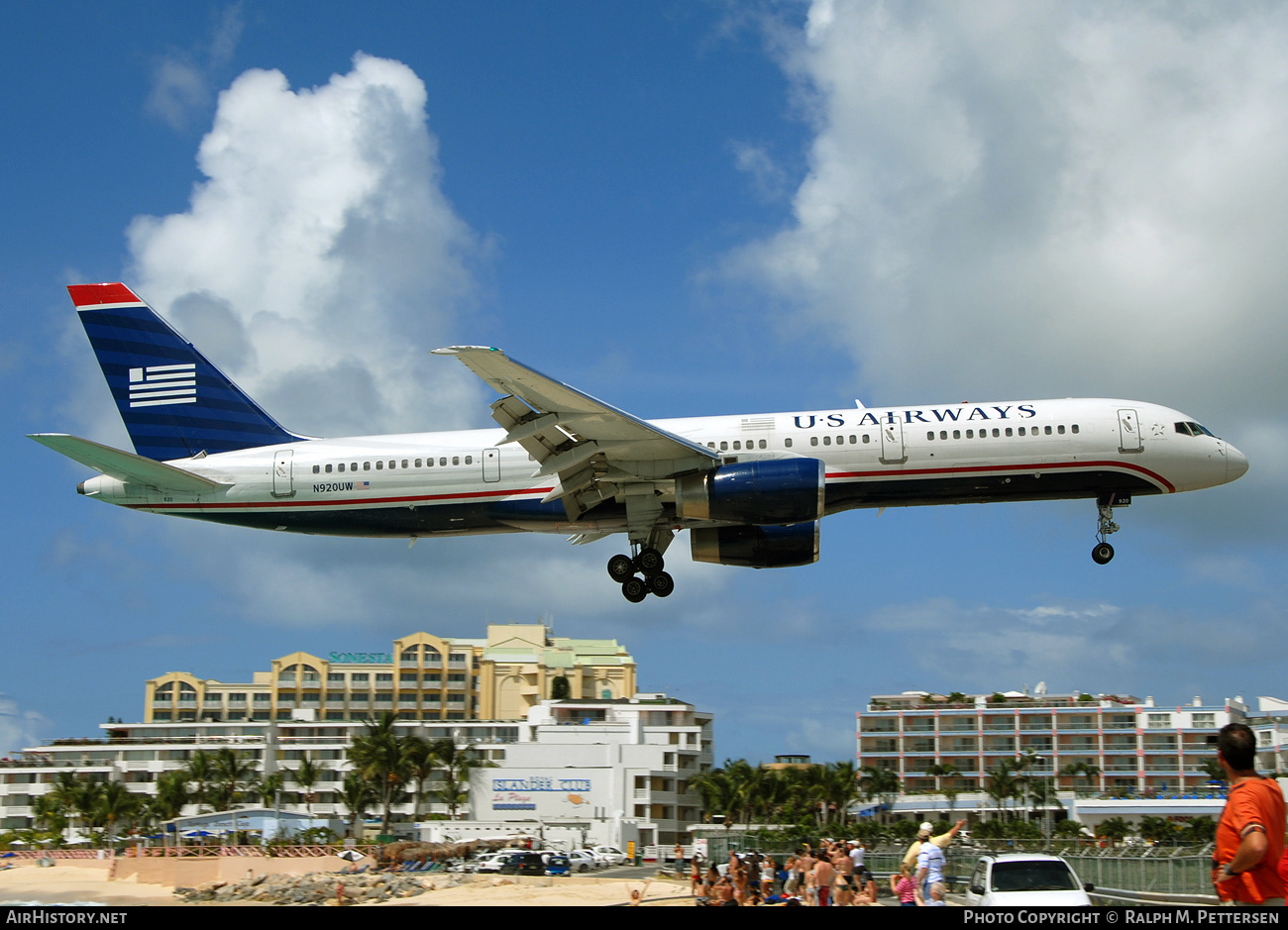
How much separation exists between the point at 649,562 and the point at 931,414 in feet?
25.8

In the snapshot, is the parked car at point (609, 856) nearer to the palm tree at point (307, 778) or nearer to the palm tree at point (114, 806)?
the palm tree at point (307, 778)

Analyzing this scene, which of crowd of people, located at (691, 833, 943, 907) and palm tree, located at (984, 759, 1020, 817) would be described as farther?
palm tree, located at (984, 759, 1020, 817)

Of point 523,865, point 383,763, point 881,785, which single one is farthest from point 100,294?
point 881,785

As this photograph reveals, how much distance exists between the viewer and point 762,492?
2639cm

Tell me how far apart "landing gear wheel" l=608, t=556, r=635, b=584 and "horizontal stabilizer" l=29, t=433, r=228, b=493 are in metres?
10.2

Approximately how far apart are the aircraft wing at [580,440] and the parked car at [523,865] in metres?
23.2

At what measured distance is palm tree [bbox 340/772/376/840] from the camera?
84562mm

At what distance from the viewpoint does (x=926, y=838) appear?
635 inches

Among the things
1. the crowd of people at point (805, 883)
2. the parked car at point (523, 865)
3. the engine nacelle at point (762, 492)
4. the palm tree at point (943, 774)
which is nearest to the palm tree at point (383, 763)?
the parked car at point (523, 865)

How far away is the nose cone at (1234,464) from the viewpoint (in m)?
29.9

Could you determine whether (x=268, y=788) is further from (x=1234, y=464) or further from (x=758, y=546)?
(x=1234, y=464)

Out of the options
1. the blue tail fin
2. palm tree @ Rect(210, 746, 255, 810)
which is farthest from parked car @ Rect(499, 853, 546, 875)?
palm tree @ Rect(210, 746, 255, 810)

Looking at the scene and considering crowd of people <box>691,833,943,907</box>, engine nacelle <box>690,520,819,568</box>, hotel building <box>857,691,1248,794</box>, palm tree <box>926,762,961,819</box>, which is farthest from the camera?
palm tree <box>926,762,961,819</box>

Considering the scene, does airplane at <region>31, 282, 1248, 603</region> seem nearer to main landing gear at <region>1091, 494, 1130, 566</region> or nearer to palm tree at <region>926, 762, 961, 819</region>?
main landing gear at <region>1091, 494, 1130, 566</region>
